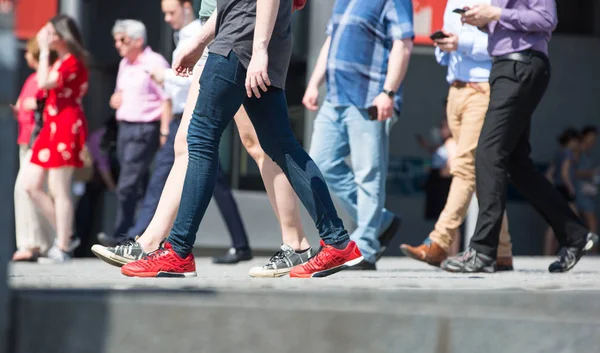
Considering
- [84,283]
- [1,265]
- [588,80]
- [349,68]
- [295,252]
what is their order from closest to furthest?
[1,265] → [84,283] → [295,252] → [349,68] → [588,80]

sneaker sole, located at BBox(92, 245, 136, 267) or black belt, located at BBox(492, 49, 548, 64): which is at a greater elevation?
black belt, located at BBox(492, 49, 548, 64)

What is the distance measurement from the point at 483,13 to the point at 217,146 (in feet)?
5.71

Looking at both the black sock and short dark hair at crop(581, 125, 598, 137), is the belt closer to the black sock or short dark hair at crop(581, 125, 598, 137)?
the black sock

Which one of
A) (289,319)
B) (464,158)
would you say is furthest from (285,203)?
(289,319)

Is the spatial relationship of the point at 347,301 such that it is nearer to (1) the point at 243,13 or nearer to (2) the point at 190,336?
(2) the point at 190,336

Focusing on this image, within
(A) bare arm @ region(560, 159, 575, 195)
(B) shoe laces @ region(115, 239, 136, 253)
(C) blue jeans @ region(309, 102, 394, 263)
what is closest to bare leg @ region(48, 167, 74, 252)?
(C) blue jeans @ region(309, 102, 394, 263)

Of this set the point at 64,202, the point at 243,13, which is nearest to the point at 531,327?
the point at 243,13

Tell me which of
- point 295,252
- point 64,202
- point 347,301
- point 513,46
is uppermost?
point 513,46

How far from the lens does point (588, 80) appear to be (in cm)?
1217

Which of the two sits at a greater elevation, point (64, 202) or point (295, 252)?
point (295, 252)

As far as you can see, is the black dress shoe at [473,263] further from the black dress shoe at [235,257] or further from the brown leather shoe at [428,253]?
the black dress shoe at [235,257]

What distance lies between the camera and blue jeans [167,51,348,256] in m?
4.36

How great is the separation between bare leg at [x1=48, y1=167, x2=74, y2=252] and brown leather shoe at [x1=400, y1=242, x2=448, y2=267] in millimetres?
2719

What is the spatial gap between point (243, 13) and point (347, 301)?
1502 mm
